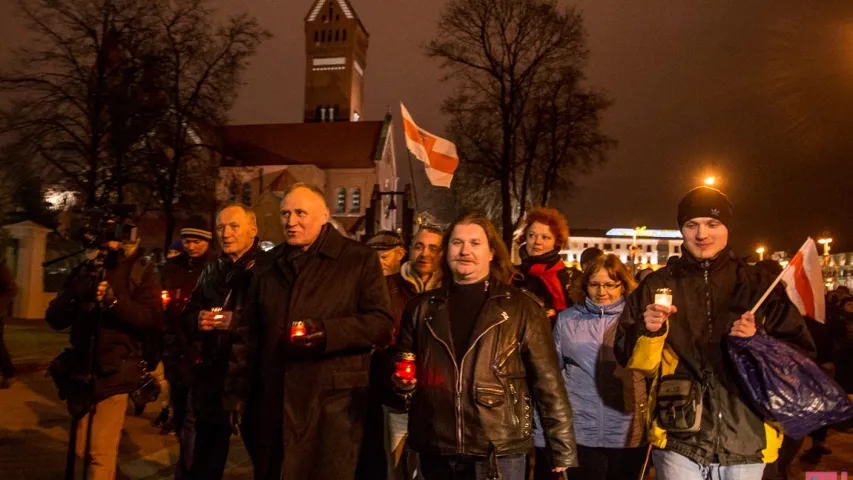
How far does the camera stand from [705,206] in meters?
3.45

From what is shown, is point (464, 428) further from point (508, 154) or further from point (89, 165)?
point (508, 154)

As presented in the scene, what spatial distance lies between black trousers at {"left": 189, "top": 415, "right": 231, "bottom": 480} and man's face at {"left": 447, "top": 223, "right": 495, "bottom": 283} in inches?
83.3

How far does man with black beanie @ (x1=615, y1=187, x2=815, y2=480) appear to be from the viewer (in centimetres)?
316

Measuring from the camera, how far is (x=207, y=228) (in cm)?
578

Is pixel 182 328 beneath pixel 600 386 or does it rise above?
above

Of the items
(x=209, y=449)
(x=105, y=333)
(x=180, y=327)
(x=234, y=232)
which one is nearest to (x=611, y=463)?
(x=209, y=449)

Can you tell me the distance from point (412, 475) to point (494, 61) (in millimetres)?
22610

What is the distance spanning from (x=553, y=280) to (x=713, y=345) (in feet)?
6.93

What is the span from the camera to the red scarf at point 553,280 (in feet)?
17.2

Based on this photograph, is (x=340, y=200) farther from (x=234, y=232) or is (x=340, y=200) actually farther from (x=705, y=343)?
(x=705, y=343)

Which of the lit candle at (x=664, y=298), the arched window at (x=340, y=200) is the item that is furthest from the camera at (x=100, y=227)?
the arched window at (x=340, y=200)

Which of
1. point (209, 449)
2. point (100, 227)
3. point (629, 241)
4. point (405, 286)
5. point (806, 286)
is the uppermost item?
point (629, 241)

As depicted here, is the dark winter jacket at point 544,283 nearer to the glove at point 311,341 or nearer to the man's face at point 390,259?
the man's face at point 390,259

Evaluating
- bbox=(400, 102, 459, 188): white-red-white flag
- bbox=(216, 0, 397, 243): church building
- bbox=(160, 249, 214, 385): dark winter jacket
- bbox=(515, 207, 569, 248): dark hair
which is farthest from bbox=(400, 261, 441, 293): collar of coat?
bbox=(216, 0, 397, 243): church building
